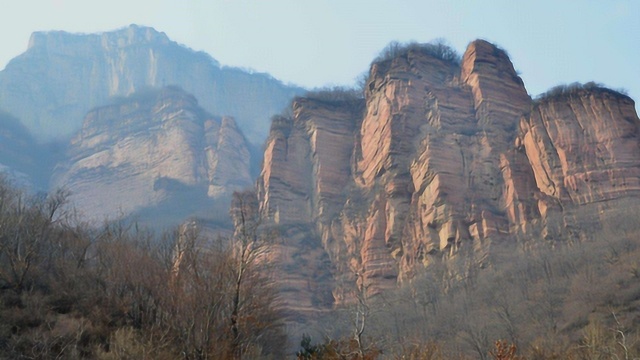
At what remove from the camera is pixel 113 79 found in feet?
454

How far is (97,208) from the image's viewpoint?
92.6 m

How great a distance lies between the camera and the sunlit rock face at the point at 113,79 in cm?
13088

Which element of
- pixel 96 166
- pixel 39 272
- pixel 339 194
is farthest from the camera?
pixel 96 166

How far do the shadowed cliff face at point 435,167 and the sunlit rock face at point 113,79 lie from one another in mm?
65675

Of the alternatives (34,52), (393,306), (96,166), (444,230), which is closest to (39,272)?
(393,306)

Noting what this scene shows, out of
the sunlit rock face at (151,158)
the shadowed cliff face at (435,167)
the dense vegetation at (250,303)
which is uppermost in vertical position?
the sunlit rock face at (151,158)

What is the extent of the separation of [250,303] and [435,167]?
34534mm

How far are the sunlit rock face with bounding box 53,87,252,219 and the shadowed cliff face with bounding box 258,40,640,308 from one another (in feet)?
87.4

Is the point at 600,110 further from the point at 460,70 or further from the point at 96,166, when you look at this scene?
the point at 96,166

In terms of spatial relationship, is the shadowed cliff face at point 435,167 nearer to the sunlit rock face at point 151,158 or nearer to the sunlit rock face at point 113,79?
the sunlit rock face at point 151,158

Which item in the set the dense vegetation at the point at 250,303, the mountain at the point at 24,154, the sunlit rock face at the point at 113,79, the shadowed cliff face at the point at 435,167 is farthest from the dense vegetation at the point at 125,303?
the sunlit rock face at the point at 113,79

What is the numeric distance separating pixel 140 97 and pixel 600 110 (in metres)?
85.2

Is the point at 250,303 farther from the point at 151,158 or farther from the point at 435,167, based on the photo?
the point at 151,158

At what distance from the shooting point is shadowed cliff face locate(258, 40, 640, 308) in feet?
163
